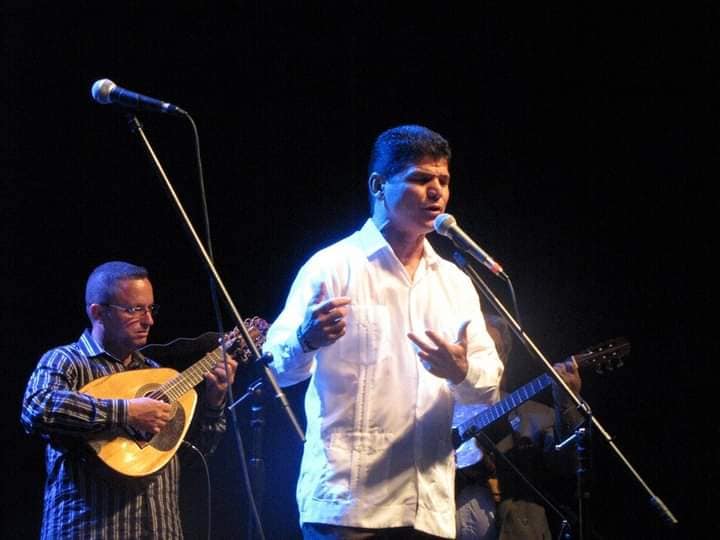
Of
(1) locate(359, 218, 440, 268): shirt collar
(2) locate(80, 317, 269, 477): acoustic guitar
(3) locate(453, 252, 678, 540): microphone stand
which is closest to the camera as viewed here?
(3) locate(453, 252, 678, 540): microphone stand

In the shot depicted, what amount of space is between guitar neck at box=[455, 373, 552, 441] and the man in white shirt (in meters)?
1.36

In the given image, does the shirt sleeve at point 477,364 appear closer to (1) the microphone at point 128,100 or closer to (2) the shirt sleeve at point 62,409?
(1) the microphone at point 128,100

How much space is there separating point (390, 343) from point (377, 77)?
2.96 meters

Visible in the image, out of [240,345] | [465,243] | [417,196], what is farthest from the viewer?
[240,345]

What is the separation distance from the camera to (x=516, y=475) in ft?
13.8

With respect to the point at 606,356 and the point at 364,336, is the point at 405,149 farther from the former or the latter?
the point at 606,356

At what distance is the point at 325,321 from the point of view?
2.22 meters

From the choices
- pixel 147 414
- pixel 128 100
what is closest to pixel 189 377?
pixel 147 414

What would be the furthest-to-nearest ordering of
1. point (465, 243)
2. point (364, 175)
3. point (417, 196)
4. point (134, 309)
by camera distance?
point (364, 175)
point (134, 309)
point (417, 196)
point (465, 243)

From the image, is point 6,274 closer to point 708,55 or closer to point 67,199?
point 67,199

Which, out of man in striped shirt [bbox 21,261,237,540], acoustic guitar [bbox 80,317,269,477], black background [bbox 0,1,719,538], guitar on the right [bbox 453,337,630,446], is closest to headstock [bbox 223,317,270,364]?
acoustic guitar [bbox 80,317,269,477]

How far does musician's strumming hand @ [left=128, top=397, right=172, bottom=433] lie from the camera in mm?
3619

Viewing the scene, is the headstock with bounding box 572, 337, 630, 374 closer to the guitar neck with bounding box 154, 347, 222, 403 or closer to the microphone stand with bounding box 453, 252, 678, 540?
the microphone stand with bounding box 453, 252, 678, 540

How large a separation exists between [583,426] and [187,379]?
6.35 ft
